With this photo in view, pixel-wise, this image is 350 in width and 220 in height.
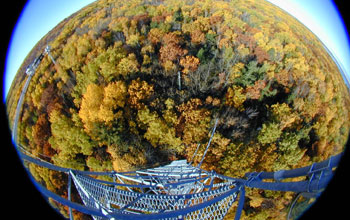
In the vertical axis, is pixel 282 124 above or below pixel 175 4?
below

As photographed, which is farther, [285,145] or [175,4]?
[175,4]

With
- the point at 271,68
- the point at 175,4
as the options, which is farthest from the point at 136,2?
the point at 271,68

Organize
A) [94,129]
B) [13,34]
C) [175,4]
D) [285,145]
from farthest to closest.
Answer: [175,4], [285,145], [94,129], [13,34]

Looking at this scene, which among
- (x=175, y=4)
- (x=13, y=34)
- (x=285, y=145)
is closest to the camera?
(x=13, y=34)

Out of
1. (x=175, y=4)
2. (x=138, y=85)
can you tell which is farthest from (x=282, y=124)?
(x=175, y=4)

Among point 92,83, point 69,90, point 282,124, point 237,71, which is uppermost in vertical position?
point 237,71

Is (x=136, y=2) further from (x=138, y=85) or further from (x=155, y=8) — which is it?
(x=138, y=85)
